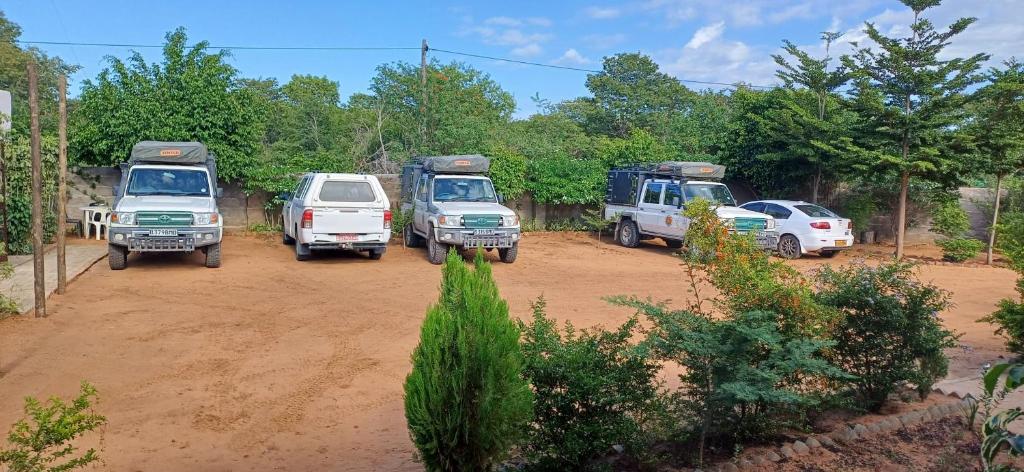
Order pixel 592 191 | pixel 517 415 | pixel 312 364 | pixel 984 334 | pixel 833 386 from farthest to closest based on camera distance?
pixel 592 191 → pixel 984 334 → pixel 312 364 → pixel 833 386 → pixel 517 415

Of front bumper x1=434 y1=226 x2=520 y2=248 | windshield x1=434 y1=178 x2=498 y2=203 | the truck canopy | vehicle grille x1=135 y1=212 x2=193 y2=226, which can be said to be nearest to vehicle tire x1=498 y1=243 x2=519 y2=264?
front bumper x1=434 y1=226 x2=520 y2=248

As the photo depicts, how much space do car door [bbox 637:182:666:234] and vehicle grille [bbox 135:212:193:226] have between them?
10.6 metres

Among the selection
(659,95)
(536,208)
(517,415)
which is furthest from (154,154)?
(659,95)

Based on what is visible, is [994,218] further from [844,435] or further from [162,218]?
[162,218]

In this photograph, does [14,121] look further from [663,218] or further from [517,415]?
[517,415]

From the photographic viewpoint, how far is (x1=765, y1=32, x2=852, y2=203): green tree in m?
18.8

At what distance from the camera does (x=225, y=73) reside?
58.8 feet

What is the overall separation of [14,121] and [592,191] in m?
14.3

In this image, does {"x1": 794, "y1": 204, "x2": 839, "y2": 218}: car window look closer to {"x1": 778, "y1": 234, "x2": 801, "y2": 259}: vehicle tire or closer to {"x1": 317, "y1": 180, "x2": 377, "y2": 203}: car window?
{"x1": 778, "y1": 234, "x2": 801, "y2": 259}: vehicle tire

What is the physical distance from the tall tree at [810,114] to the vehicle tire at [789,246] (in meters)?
2.83

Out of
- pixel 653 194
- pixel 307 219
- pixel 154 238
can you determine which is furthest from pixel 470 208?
pixel 154 238

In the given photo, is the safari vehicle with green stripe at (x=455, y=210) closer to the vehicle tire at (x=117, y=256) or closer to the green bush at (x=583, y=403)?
the vehicle tire at (x=117, y=256)

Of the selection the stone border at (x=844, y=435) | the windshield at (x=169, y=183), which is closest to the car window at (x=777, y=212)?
the stone border at (x=844, y=435)

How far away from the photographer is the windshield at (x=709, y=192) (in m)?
17.1
